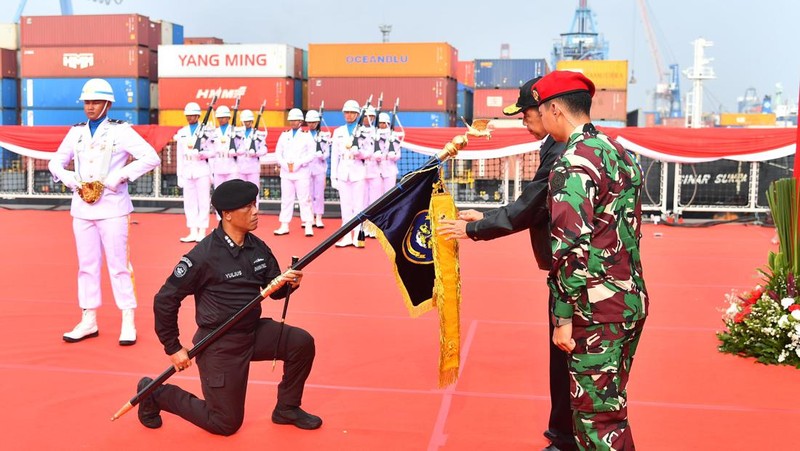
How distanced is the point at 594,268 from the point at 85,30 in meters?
27.8

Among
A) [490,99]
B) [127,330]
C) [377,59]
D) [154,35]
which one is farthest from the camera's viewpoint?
[490,99]

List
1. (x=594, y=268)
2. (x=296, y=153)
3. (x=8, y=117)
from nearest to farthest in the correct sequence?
(x=594, y=268) → (x=296, y=153) → (x=8, y=117)

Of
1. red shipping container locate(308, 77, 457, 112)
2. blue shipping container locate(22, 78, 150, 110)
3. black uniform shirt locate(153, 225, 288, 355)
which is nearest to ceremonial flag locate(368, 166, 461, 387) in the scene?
black uniform shirt locate(153, 225, 288, 355)

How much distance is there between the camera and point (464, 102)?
102 feet

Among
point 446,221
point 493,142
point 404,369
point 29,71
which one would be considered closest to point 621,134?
point 493,142

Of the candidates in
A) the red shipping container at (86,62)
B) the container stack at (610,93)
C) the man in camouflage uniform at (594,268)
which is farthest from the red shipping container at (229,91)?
the man in camouflage uniform at (594,268)

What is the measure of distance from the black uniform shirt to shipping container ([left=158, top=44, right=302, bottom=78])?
76.9 ft

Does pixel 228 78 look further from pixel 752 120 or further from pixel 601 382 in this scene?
pixel 752 120

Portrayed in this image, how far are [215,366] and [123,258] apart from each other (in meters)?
2.47

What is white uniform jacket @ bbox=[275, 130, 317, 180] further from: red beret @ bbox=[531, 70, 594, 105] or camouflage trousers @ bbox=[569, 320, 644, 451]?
camouflage trousers @ bbox=[569, 320, 644, 451]

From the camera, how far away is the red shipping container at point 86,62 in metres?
27.8

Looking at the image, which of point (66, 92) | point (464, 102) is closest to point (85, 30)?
point (66, 92)

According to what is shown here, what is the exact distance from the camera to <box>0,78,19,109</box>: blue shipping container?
28984 millimetres

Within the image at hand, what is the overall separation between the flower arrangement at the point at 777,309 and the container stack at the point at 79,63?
2367 centimetres
